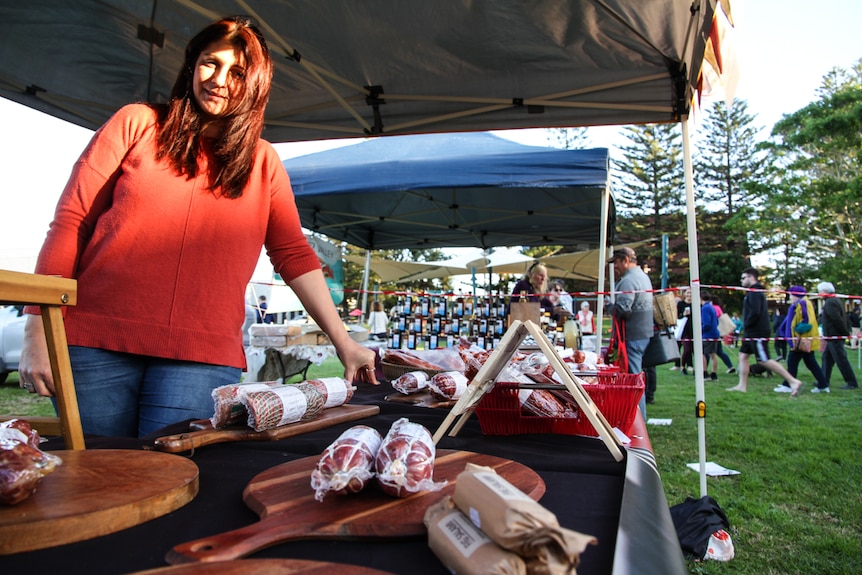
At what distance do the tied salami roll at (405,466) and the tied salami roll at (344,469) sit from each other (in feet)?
0.07

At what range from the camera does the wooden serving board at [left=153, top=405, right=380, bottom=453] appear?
1.09 metres

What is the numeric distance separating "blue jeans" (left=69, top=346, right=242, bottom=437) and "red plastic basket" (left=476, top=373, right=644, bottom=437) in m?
0.70

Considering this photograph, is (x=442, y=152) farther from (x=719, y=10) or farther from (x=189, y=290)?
(x=189, y=290)

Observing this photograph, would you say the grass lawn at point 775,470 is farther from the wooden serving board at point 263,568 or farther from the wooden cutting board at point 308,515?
the wooden serving board at point 263,568

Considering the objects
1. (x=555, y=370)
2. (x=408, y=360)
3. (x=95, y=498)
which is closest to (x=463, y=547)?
(x=95, y=498)

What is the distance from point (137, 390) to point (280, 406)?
0.38 metres

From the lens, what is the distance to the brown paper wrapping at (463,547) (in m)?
0.51

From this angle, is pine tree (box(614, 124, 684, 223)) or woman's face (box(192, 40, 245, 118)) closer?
woman's face (box(192, 40, 245, 118))

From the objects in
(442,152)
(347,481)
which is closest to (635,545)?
(347,481)

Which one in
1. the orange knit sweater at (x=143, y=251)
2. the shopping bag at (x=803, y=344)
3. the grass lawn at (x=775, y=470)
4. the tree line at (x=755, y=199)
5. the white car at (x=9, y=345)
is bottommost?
the grass lawn at (x=775, y=470)

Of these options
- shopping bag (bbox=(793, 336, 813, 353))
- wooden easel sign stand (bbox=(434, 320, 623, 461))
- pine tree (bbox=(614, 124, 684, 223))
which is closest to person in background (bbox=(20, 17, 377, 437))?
wooden easel sign stand (bbox=(434, 320, 623, 461))

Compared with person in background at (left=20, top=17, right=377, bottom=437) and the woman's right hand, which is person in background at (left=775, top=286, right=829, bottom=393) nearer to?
person in background at (left=20, top=17, right=377, bottom=437)

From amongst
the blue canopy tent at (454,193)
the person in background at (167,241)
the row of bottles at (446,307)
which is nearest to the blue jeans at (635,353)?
the blue canopy tent at (454,193)

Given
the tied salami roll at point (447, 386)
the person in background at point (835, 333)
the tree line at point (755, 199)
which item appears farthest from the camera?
the tree line at point (755, 199)
